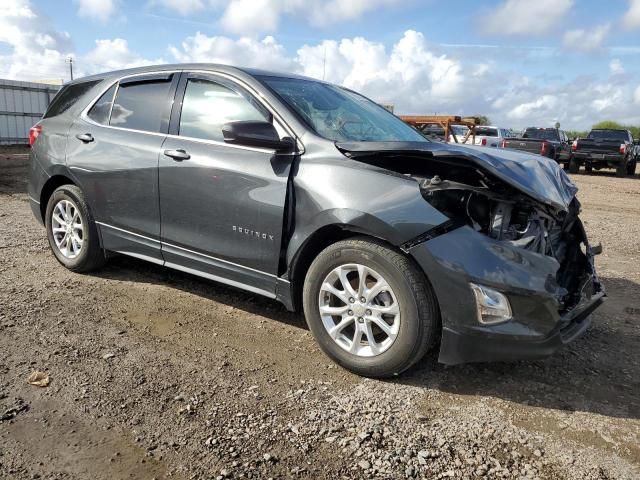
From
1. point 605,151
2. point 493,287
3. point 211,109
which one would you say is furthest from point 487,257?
point 605,151

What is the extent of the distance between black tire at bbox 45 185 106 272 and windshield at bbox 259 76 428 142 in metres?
2.02

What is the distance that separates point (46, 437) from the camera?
2.48 m

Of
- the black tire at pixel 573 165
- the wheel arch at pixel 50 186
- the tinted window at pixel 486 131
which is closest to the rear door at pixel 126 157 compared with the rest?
the wheel arch at pixel 50 186

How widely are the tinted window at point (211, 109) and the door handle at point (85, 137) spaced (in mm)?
1069

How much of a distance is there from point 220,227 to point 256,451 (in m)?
1.64

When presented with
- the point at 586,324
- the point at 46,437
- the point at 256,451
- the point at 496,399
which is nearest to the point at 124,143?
the point at 46,437

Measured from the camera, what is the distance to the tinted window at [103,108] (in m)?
4.48

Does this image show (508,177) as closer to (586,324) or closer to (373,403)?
(586,324)

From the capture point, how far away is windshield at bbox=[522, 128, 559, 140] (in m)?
21.1

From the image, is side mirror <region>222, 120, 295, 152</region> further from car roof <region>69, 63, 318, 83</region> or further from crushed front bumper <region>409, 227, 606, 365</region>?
crushed front bumper <region>409, 227, 606, 365</region>

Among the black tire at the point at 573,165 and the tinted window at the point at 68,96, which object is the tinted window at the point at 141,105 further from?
the black tire at the point at 573,165

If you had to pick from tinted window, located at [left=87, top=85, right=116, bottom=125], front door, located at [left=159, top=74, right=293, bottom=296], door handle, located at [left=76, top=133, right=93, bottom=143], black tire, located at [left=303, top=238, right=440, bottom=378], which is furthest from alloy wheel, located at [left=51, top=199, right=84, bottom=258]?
black tire, located at [left=303, top=238, right=440, bottom=378]

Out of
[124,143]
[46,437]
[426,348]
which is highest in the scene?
[124,143]

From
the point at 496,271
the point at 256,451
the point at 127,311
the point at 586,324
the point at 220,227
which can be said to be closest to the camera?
the point at 256,451
